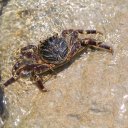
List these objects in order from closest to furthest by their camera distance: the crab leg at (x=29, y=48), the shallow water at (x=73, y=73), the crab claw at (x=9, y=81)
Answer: the shallow water at (x=73, y=73) < the crab claw at (x=9, y=81) < the crab leg at (x=29, y=48)

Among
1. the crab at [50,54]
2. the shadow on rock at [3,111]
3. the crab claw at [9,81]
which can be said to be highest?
the crab at [50,54]

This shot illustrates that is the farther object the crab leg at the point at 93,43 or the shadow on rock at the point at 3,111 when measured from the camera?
the crab leg at the point at 93,43

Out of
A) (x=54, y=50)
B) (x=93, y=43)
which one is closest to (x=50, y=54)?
(x=54, y=50)

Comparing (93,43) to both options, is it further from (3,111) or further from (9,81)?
(3,111)

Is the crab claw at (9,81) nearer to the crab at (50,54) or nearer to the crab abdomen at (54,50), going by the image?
the crab at (50,54)

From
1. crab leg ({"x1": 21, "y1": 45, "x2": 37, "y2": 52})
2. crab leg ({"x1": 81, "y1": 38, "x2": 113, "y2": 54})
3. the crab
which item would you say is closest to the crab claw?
the crab

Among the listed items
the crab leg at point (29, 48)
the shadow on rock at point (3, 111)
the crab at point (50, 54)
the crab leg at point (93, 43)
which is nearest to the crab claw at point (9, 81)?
the crab at point (50, 54)
